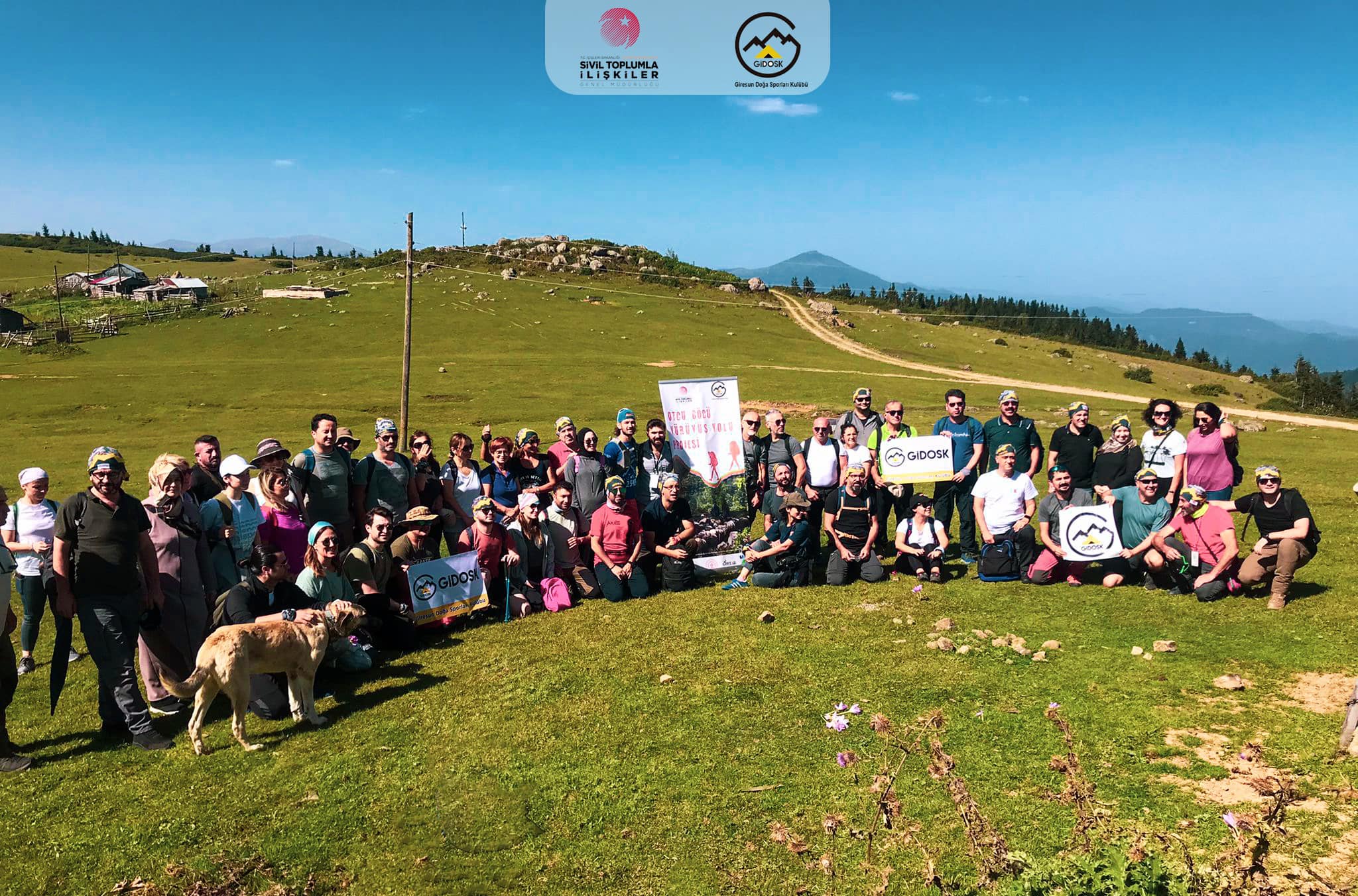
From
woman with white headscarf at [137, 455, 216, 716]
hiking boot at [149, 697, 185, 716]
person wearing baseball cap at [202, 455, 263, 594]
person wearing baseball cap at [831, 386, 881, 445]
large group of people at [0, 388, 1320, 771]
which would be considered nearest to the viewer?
large group of people at [0, 388, 1320, 771]

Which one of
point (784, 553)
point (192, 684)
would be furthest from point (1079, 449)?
point (192, 684)

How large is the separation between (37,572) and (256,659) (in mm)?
3432

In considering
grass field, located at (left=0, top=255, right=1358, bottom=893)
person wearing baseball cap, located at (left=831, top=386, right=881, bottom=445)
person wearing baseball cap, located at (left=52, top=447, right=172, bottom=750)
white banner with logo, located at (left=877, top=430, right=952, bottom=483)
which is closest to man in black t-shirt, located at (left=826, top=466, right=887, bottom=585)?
grass field, located at (left=0, top=255, right=1358, bottom=893)

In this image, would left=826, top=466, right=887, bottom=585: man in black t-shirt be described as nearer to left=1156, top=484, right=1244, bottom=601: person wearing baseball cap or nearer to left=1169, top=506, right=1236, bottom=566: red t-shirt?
left=1156, top=484, right=1244, bottom=601: person wearing baseball cap

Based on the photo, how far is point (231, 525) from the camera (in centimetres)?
858

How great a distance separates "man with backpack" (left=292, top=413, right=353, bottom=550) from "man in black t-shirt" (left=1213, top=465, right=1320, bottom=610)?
11.4m

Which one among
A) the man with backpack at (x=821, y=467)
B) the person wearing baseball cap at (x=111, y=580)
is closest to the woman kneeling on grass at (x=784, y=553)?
the man with backpack at (x=821, y=467)

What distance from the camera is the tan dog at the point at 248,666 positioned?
710 centimetres

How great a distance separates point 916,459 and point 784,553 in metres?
2.91

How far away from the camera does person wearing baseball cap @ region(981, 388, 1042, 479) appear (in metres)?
12.4

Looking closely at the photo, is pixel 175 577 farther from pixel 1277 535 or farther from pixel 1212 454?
pixel 1212 454

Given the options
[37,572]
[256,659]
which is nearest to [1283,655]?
[256,659]

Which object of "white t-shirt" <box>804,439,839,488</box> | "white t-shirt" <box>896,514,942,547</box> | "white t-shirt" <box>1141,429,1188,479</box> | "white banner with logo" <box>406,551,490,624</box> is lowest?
"white banner with logo" <box>406,551,490,624</box>

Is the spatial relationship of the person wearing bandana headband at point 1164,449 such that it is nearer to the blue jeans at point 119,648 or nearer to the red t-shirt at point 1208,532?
the red t-shirt at point 1208,532
